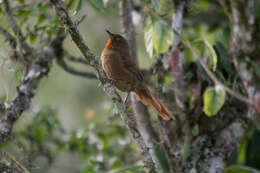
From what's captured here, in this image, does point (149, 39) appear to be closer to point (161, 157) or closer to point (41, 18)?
point (161, 157)

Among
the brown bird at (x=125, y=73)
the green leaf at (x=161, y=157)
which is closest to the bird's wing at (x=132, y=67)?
the brown bird at (x=125, y=73)

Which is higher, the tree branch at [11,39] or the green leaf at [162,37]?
the tree branch at [11,39]

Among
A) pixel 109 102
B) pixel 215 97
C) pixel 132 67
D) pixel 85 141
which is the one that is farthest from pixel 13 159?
pixel 109 102

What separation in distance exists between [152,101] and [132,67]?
1.49 ft

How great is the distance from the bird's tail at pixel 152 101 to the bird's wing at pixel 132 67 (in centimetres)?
14

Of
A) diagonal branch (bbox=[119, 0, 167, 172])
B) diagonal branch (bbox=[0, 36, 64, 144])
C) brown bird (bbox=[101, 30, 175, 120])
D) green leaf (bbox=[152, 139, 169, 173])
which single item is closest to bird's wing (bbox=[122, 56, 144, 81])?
brown bird (bbox=[101, 30, 175, 120])

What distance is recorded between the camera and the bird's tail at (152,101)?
371cm

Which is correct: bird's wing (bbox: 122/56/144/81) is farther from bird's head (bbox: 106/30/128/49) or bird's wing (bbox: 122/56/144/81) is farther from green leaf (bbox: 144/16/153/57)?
green leaf (bbox: 144/16/153/57)

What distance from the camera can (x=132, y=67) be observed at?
4.11 m

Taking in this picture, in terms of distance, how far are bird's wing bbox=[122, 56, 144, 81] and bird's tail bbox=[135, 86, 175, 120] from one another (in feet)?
0.45

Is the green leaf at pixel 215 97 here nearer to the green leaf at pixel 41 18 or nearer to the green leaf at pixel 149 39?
the green leaf at pixel 149 39

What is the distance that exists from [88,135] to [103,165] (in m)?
0.58

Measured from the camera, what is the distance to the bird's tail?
3.71m

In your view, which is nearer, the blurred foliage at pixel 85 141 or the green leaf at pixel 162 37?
the green leaf at pixel 162 37
